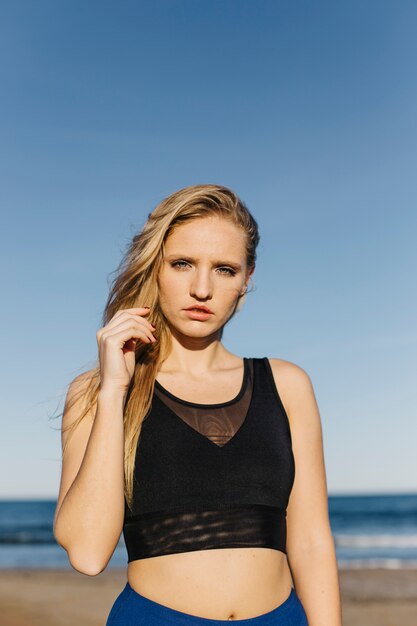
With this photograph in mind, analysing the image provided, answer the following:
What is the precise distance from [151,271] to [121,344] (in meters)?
0.38

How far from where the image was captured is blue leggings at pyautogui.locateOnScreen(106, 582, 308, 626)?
281cm

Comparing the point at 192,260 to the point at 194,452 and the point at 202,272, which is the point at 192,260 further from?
the point at 194,452

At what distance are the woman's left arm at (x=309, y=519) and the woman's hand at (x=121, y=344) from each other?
632mm

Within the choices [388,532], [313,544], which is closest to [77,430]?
[313,544]

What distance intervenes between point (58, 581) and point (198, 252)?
45.0 feet

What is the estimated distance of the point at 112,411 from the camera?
294 cm

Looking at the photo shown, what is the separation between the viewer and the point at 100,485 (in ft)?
9.31

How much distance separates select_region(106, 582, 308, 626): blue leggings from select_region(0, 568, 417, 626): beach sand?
889 centimetres

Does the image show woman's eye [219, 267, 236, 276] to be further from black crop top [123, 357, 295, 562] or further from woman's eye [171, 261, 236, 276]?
black crop top [123, 357, 295, 562]

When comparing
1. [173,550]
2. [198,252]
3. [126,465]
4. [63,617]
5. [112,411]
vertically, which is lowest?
[63,617]

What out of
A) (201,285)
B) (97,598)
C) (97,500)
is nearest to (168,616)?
(97,500)

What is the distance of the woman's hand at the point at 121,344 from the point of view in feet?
9.87

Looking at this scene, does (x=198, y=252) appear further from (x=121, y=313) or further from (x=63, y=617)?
(x=63, y=617)

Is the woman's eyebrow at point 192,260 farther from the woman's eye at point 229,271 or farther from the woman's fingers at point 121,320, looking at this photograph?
A: the woman's fingers at point 121,320
